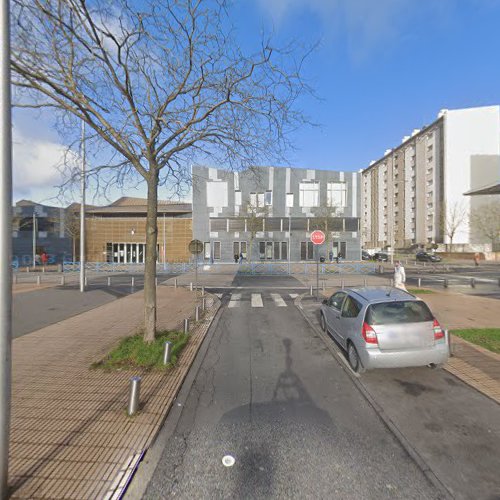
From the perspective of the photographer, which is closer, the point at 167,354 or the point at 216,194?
the point at 167,354

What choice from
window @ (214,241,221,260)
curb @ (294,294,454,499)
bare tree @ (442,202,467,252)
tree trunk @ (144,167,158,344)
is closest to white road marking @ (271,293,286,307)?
curb @ (294,294,454,499)

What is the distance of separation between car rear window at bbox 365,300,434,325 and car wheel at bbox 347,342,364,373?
0.77 metres

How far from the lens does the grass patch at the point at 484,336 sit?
6441mm

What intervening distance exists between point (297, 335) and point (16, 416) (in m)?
5.91

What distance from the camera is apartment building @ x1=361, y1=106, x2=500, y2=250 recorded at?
5134 cm

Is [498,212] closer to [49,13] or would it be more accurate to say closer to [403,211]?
[403,211]

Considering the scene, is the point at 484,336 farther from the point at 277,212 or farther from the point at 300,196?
the point at 300,196

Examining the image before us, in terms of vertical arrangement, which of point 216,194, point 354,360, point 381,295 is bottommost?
point 354,360

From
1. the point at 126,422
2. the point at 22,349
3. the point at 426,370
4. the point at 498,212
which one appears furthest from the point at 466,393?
the point at 498,212

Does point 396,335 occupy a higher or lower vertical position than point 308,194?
lower

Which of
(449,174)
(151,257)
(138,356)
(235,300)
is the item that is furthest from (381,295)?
(449,174)

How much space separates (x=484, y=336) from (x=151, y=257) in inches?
323

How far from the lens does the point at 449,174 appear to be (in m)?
52.2

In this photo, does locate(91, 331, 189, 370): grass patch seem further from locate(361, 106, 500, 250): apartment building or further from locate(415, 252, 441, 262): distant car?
locate(361, 106, 500, 250): apartment building
